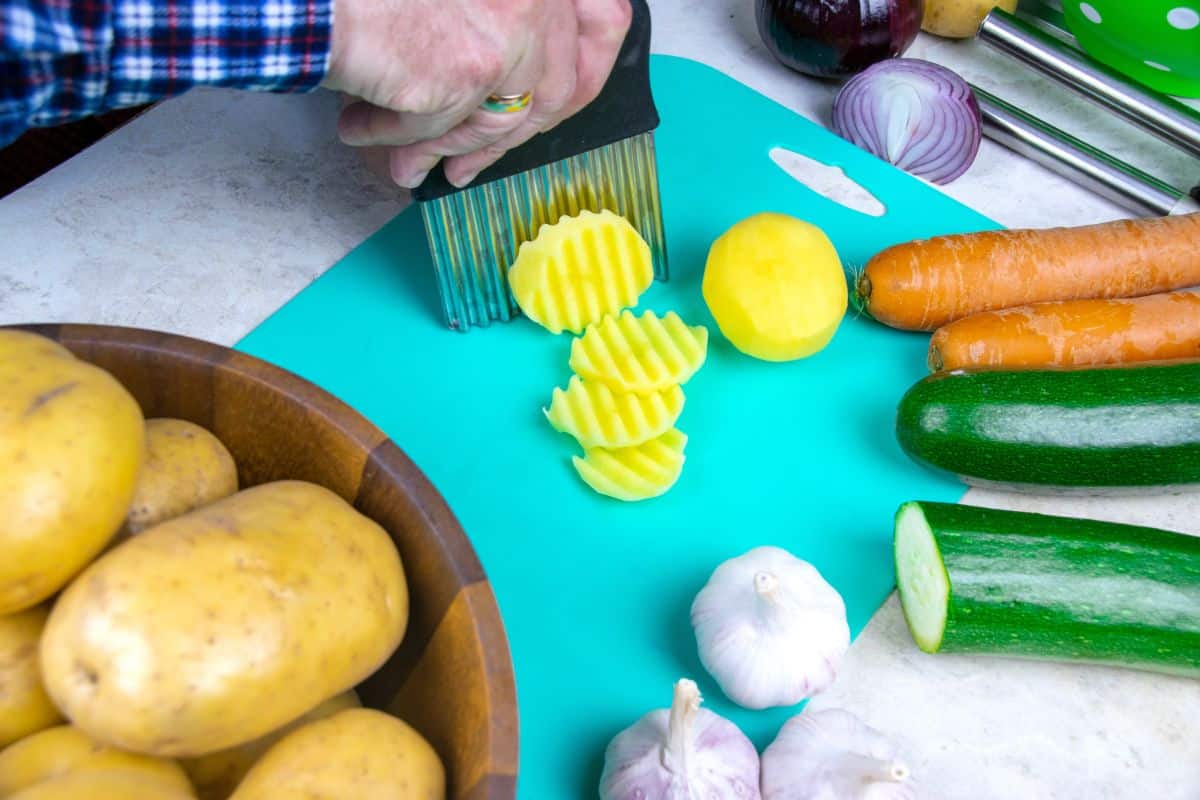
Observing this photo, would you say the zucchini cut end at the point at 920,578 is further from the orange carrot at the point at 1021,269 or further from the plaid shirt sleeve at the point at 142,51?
the plaid shirt sleeve at the point at 142,51

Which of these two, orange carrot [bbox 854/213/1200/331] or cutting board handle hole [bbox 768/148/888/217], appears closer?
orange carrot [bbox 854/213/1200/331]

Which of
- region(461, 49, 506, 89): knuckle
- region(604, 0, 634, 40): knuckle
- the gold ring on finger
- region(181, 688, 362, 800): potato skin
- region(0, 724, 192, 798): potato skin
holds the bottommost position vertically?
region(181, 688, 362, 800): potato skin

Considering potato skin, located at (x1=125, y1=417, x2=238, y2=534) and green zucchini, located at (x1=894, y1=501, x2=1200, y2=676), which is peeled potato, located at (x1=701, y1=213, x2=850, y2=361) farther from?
potato skin, located at (x1=125, y1=417, x2=238, y2=534)

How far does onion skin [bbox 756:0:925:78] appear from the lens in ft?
5.24

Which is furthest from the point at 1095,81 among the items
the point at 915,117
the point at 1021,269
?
the point at 1021,269

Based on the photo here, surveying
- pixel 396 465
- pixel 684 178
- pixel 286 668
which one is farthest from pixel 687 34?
pixel 286 668

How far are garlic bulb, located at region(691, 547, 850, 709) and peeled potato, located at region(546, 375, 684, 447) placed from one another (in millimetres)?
204

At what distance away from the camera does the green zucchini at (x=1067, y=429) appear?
3.88ft

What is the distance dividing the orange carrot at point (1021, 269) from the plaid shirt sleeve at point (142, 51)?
0.71 metres

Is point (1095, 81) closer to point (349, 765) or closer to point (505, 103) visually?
point (505, 103)

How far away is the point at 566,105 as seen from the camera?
1.21 m

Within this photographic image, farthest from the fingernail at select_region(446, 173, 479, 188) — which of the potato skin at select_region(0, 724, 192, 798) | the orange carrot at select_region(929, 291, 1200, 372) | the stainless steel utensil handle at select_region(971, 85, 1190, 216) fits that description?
the stainless steel utensil handle at select_region(971, 85, 1190, 216)

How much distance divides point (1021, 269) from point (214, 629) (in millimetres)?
1031

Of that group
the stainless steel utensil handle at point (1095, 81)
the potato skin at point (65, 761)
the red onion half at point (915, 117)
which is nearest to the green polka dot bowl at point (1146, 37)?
the stainless steel utensil handle at point (1095, 81)
